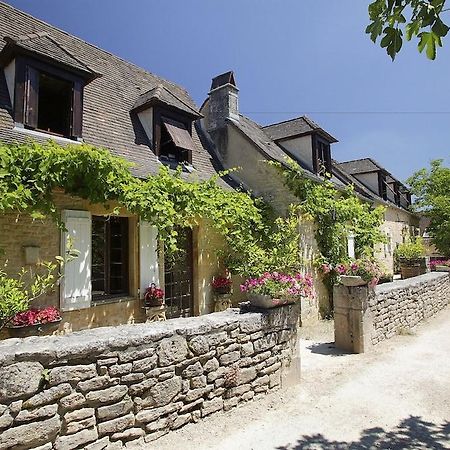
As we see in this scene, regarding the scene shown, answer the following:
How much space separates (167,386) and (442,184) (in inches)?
942

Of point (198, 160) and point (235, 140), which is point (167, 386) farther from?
point (235, 140)

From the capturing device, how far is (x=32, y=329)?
5188 millimetres

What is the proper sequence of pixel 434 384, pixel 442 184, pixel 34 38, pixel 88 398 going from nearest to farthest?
pixel 88 398 → pixel 434 384 → pixel 34 38 → pixel 442 184

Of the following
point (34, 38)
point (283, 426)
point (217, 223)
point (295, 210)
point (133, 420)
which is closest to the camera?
point (133, 420)

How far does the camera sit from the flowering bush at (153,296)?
7129 millimetres

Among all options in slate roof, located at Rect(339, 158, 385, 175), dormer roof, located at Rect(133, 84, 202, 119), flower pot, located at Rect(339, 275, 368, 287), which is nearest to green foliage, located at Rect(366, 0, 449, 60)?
flower pot, located at Rect(339, 275, 368, 287)

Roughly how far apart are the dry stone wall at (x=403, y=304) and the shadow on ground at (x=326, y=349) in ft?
2.63

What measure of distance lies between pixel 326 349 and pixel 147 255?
416 cm

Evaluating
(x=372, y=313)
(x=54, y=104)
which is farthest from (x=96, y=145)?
(x=372, y=313)

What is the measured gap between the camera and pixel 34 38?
6844mm

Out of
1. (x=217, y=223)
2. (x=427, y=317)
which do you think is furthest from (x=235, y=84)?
(x=427, y=317)

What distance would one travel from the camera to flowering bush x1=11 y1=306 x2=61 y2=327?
509 centimetres

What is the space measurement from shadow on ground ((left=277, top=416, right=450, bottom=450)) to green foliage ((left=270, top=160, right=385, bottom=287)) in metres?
6.12

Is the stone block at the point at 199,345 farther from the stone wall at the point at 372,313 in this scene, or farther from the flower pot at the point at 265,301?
the stone wall at the point at 372,313
